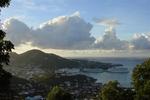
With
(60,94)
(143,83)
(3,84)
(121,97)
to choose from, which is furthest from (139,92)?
(3,84)

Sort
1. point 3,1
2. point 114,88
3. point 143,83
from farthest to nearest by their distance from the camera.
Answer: point 114,88 → point 143,83 → point 3,1

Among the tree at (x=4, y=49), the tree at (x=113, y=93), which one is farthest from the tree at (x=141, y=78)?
the tree at (x=4, y=49)

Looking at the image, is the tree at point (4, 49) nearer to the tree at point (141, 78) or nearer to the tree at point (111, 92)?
the tree at point (141, 78)

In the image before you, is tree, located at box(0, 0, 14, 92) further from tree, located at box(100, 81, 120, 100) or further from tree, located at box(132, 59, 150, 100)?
tree, located at box(100, 81, 120, 100)

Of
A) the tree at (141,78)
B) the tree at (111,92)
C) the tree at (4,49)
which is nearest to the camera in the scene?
the tree at (4,49)

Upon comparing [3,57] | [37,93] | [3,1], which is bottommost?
[37,93]

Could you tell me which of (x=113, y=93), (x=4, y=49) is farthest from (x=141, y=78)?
(x=4, y=49)

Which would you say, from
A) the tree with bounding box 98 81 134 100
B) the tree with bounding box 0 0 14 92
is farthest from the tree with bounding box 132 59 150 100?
the tree with bounding box 0 0 14 92

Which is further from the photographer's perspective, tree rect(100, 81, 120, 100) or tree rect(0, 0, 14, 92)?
tree rect(100, 81, 120, 100)

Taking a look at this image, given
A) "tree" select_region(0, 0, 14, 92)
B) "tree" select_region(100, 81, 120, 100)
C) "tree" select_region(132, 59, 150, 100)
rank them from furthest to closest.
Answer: "tree" select_region(100, 81, 120, 100), "tree" select_region(132, 59, 150, 100), "tree" select_region(0, 0, 14, 92)

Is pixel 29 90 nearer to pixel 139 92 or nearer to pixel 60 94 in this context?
pixel 60 94

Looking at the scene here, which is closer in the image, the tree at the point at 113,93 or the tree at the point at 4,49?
the tree at the point at 4,49
